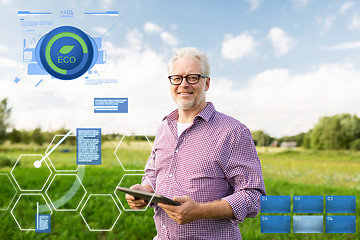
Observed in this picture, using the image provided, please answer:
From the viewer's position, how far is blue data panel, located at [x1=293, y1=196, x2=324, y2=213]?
8.98 ft

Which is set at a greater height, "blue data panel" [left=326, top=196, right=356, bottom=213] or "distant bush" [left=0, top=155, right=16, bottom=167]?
"distant bush" [left=0, top=155, right=16, bottom=167]

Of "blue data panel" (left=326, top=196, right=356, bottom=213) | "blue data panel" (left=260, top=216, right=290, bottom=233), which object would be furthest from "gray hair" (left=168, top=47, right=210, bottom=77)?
"blue data panel" (left=326, top=196, right=356, bottom=213)

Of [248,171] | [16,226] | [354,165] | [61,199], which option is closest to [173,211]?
[248,171]

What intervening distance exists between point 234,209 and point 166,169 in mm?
461

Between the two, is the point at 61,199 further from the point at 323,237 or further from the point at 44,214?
the point at 323,237

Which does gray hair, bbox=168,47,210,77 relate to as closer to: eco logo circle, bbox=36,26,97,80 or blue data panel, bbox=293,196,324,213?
eco logo circle, bbox=36,26,97,80

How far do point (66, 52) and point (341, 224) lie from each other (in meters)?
2.85

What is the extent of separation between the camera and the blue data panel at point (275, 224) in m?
Answer: 2.71

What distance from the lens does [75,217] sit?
11.2ft

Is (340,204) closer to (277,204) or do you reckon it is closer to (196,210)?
(277,204)

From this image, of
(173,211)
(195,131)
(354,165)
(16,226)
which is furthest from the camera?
(354,165)

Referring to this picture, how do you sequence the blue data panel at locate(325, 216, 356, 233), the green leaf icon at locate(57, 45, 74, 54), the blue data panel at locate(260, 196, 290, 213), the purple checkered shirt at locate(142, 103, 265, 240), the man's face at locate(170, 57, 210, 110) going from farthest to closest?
the green leaf icon at locate(57, 45, 74, 54) → the blue data panel at locate(325, 216, 356, 233) → the blue data panel at locate(260, 196, 290, 213) → the man's face at locate(170, 57, 210, 110) → the purple checkered shirt at locate(142, 103, 265, 240)

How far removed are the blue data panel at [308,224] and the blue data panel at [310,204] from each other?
13 centimetres

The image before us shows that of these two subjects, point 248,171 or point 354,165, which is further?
point 354,165
